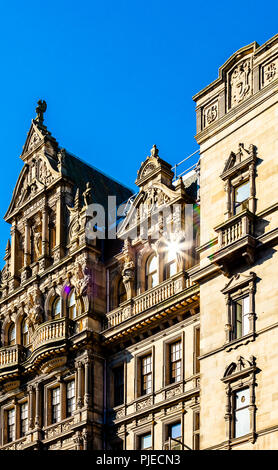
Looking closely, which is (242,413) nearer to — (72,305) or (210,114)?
(210,114)

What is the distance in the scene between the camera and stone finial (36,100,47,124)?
66.2 m

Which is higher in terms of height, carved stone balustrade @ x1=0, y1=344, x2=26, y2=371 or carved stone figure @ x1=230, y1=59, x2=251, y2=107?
carved stone figure @ x1=230, y1=59, x2=251, y2=107

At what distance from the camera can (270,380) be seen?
138ft

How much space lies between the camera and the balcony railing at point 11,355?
59.1 meters

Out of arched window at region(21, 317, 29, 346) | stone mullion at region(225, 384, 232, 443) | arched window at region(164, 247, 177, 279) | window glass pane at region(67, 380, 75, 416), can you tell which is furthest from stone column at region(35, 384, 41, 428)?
stone mullion at region(225, 384, 232, 443)

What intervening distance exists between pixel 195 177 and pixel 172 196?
8.86 feet

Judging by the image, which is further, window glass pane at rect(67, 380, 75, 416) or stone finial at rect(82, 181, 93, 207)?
stone finial at rect(82, 181, 93, 207)

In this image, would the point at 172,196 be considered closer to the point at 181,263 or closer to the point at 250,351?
the point at 181,263

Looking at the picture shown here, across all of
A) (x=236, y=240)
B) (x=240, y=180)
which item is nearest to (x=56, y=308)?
(x=240, y=180)

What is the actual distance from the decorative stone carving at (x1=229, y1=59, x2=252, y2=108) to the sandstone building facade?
6 centimetres

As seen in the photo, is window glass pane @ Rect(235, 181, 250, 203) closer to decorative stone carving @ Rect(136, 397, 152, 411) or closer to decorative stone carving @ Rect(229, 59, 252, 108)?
decorative stone carving @ Rect(229, 59, 252, 108)

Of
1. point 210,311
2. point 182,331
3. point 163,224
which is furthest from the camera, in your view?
point 163,224

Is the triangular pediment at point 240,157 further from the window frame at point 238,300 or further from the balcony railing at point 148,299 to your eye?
the balcony railing at point 148,299
